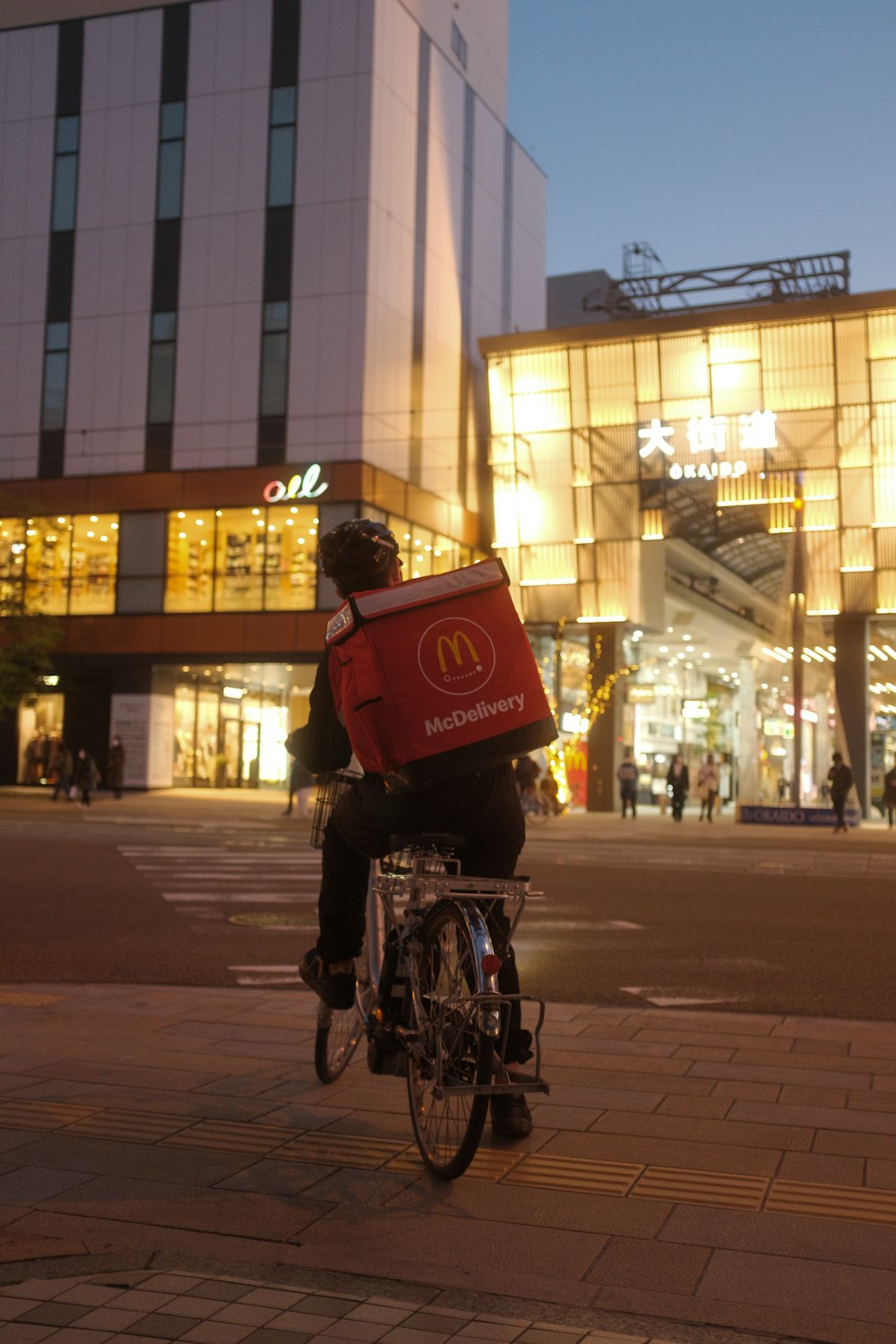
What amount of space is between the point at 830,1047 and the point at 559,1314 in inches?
138

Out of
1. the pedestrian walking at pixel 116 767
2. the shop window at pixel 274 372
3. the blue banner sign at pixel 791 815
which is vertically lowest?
the blue banner sign at pixel 791 815

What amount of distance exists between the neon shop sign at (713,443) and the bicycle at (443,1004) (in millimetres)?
37580

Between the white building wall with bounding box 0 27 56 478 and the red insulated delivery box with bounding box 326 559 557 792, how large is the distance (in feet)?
138

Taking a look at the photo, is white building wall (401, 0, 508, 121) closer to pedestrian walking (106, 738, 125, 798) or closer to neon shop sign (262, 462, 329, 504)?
neon shop sign (262, 462, 329, 504)

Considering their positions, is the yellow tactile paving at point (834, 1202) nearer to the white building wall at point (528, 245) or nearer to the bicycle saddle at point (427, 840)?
the bicycle saddle at point (427, 840)

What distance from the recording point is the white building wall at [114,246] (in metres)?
43.2

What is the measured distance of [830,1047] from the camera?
6328mm

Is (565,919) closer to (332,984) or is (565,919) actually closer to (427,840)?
(332,984)

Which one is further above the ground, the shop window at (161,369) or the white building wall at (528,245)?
the white building wall at (528,245)

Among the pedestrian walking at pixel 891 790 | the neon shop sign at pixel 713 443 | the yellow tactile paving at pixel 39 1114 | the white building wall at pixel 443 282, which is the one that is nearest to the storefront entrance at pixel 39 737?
the white building wall at pixel 443 282

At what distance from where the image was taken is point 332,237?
4128 cm

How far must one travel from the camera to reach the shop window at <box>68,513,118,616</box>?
43031 millimetres

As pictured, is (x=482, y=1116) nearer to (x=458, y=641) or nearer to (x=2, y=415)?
(x=458, y=641)

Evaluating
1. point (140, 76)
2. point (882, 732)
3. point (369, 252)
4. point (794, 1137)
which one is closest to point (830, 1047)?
point (794, 1137)
